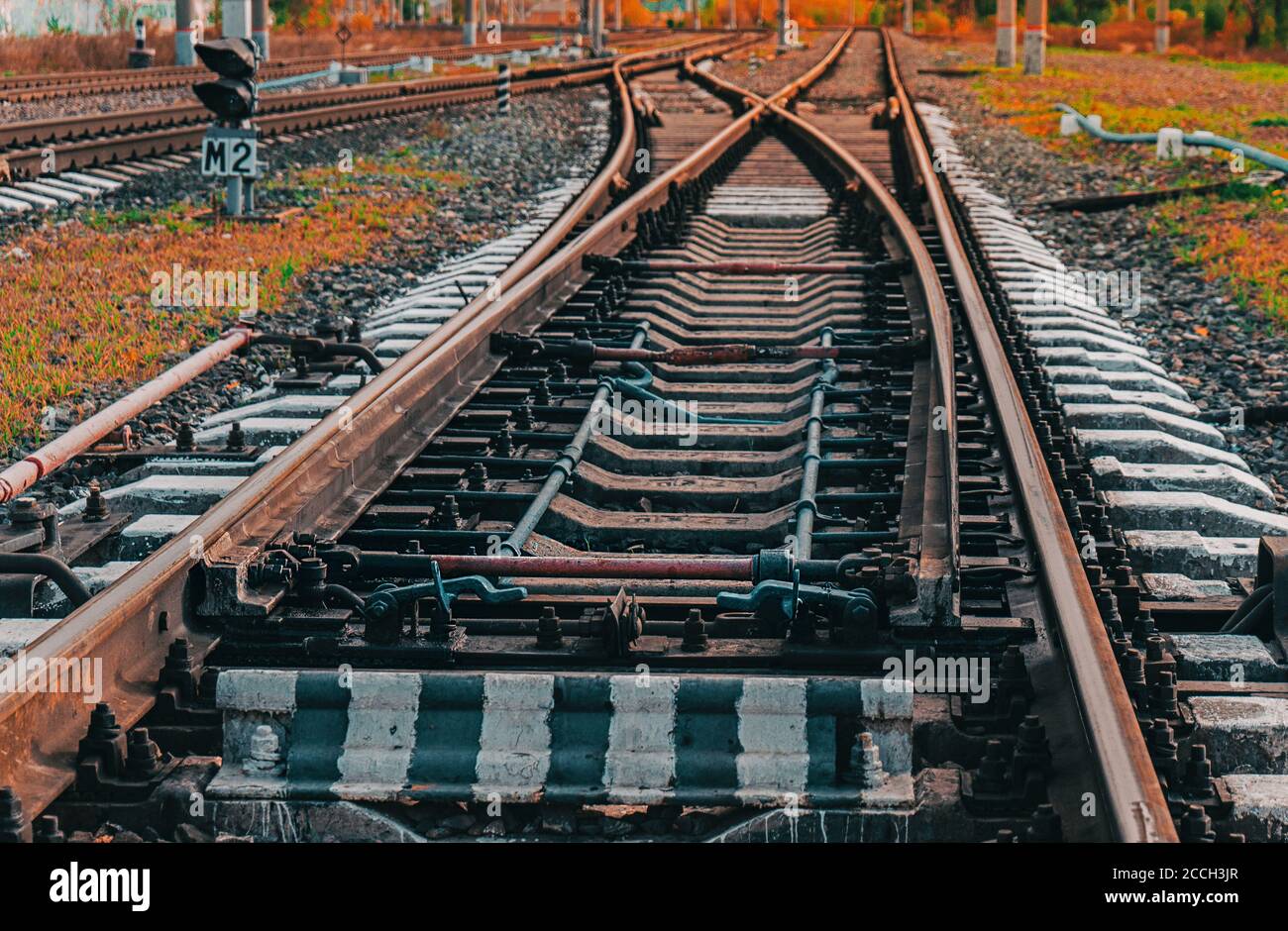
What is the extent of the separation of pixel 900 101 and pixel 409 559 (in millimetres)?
17880

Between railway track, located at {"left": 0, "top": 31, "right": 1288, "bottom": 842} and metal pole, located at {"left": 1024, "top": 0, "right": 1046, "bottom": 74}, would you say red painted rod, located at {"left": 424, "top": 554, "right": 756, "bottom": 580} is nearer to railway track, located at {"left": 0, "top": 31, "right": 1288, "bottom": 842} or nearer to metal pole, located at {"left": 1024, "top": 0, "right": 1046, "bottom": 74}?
A: railway track, located at {"left": 0, "top": 31, "right": 1288, "bottom": 842}

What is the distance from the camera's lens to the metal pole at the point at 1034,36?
32.8 m

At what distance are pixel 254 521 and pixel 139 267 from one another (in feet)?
20.5

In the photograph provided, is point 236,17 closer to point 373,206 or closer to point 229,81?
point 229,81

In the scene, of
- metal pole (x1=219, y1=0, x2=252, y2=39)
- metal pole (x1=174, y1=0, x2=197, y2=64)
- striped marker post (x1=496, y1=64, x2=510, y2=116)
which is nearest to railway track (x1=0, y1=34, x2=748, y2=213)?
striped marker post (x1=496, y1=64, x2=510, y2=116)

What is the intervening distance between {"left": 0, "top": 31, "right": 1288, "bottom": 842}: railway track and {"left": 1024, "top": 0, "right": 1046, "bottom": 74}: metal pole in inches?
1104

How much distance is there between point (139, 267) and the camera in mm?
10078

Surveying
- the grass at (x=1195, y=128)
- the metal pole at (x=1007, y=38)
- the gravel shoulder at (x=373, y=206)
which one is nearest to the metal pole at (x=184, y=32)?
the gravel shoulder at (x=373, y=206)

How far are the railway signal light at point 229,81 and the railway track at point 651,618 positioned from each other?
6.08m

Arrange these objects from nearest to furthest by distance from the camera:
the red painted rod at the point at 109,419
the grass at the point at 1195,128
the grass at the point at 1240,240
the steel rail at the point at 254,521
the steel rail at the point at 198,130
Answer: the steel rail at the point at 254,521 < the red painted rod at the point at 109,419 < the grass at the point at 1240,240 < the grass at the point at 1195,128 < the steel rail at the point at 198,130

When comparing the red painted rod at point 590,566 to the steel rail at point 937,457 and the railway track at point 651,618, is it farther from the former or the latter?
the steel rail at point 937,457

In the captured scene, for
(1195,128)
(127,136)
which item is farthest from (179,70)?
(1195,128)
